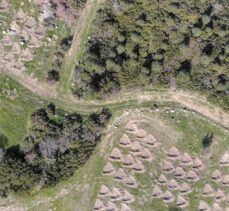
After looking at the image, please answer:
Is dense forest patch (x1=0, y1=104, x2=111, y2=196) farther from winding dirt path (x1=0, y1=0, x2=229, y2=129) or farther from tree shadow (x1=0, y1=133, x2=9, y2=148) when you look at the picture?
winding dirt path (x1=0, y1=0, x2=229, y2=129)

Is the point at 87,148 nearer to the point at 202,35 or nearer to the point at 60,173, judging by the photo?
the point at 60,173

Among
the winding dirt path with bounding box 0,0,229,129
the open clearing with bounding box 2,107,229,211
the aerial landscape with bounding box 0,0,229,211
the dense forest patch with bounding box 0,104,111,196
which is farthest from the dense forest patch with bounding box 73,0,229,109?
the open clearing with bounding box 2,107,229,211

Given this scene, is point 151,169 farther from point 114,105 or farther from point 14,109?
point 14,109

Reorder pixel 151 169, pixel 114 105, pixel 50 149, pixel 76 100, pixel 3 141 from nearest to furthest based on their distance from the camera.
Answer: pixel 3 141 → pixel 50 149 → pixel 76 100 → pixel 114 105 → pixel 151 169

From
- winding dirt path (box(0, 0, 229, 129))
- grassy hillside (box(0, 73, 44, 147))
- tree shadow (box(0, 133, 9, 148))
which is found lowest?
tree shadow (box(0, 133, 9, 148))

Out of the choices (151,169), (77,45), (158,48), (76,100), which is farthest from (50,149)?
(158,48)

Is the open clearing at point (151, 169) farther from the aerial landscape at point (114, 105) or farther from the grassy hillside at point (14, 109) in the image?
the grassy hillside at point (14, 109)

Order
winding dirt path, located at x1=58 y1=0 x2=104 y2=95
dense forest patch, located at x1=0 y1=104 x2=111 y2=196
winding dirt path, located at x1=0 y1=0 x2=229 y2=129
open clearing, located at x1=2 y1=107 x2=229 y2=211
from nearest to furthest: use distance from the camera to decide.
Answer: dense forest patch, located at x1=0 y1=104 x2=111 y2=196
winding dirt path, located at x1=0 y1=0 x2=229 y2=129
winding dirt path, located at x1=58 y1=0 x2=104 y2=95
open clearing, located at x1=2 y1=107 x2=229 y2=211
